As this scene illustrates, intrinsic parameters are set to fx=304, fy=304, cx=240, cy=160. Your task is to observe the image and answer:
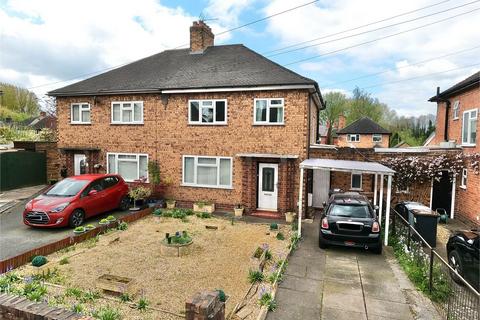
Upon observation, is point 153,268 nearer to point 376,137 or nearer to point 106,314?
point 106,314

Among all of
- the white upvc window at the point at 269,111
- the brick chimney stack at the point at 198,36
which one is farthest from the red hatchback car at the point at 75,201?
the brick chimney stack at the point at 198,36

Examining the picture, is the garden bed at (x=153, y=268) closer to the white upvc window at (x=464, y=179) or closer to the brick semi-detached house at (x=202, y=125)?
the brick semi-detached house at (x=202, y=125)

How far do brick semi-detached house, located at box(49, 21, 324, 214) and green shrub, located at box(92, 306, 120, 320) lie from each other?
8.46 metres

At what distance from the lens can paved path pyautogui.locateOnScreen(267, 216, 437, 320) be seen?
5594 mm

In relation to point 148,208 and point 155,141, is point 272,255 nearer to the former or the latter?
point 148,208

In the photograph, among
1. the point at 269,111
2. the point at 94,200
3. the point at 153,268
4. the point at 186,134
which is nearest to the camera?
the point at 153,268

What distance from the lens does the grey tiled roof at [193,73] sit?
43.3 ft

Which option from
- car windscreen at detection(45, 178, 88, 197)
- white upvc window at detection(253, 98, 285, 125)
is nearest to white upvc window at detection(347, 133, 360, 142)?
white upvc window at detection(253, 98, 285, 125)

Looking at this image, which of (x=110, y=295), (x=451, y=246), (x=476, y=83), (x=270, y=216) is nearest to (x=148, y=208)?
(x=270, y=216)

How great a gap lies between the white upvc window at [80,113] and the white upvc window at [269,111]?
29.9 ft

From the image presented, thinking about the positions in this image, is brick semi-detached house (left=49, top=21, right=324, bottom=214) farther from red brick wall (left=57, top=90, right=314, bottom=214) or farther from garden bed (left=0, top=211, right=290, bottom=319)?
garden bed (left=0, top=211, right=290, bottom=319)

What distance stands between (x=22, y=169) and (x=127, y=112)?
750cm

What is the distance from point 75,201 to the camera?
10547 mm

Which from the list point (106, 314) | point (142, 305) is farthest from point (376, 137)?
point (106, 314)
